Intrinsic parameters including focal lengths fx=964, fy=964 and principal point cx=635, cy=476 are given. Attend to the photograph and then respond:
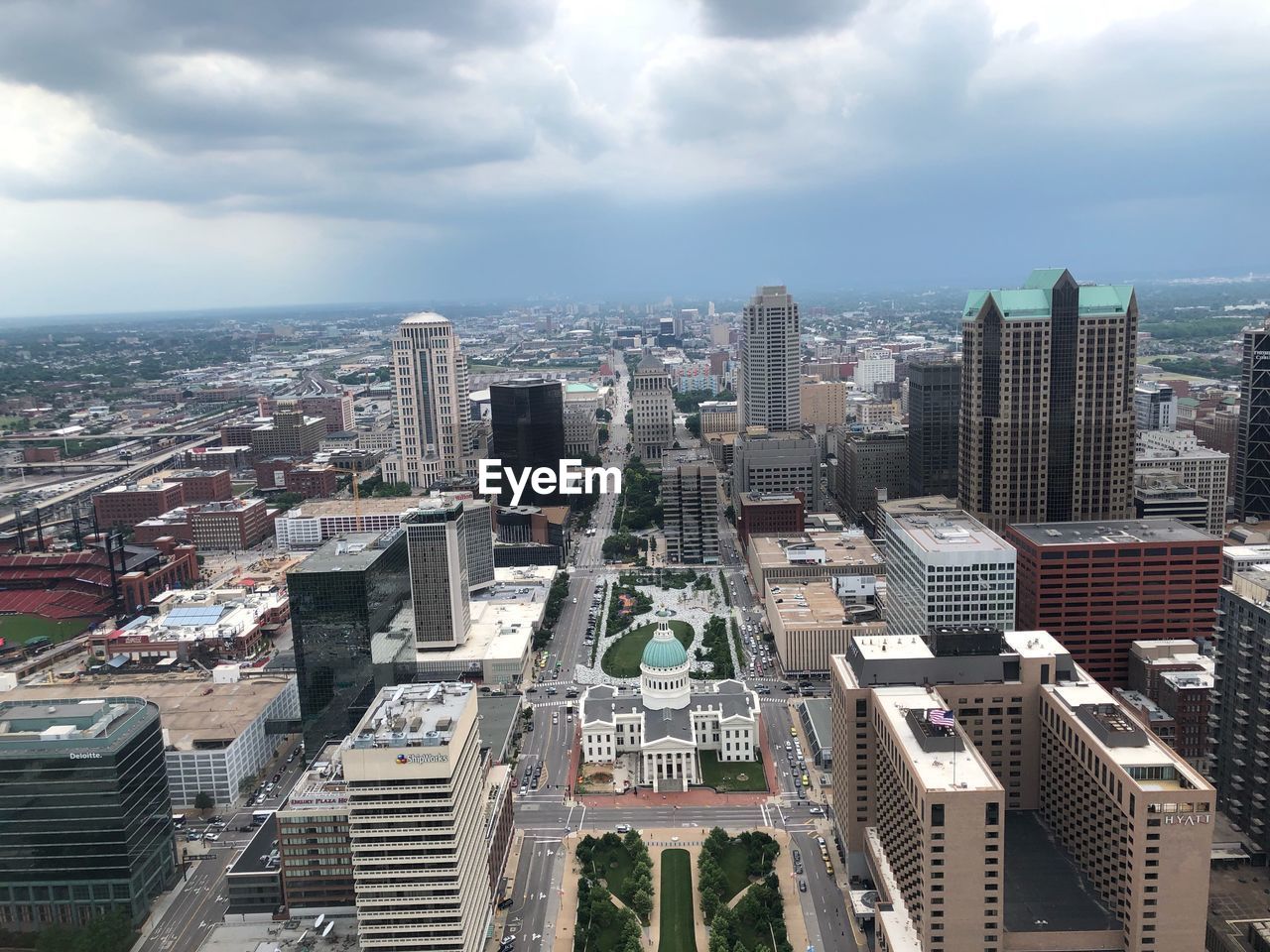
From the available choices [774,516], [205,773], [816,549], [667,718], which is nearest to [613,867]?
[667,718]

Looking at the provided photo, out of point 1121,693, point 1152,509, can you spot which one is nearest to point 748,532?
point 1152,509

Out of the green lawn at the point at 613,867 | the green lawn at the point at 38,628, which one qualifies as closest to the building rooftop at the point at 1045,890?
the green lawn at the point at 613,867

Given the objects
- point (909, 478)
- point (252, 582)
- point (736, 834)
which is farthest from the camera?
point (909, 478)

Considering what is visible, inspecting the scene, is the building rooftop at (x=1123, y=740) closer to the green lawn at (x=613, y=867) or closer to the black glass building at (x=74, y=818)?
the green lawn at (x=613, y=867)

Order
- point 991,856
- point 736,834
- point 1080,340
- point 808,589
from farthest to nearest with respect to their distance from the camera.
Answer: point 808,589 → point 1080,340 → point 736,834 → point 991,856

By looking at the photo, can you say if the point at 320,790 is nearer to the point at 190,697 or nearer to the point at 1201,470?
the point at 190,697

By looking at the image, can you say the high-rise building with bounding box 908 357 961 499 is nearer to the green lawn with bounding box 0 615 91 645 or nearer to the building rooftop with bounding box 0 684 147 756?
the building rooftop with bounding box 0 684 147 756

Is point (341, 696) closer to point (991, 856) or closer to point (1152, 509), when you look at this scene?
point (991, 856)

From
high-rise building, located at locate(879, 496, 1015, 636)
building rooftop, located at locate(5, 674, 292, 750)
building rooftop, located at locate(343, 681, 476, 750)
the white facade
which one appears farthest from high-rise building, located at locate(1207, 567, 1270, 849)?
building rooftop, located at locate(5, 674, 292, 750)
